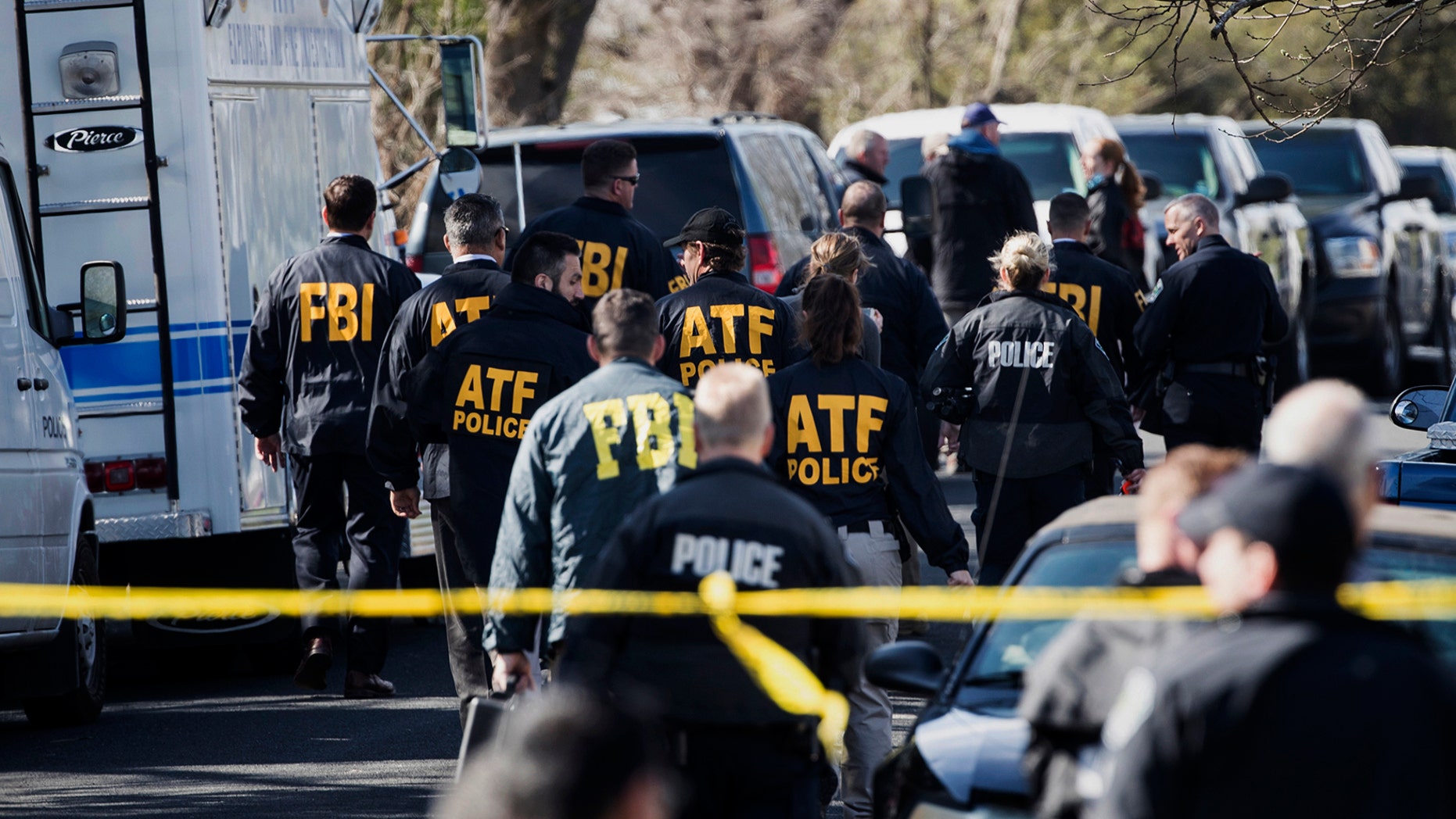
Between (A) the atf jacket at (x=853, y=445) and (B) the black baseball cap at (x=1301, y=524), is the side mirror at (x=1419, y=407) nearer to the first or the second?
(A) the atf jacket at (x=853, y=445)

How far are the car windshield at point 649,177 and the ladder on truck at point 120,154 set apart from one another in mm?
2654

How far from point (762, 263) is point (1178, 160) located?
799 centimetres

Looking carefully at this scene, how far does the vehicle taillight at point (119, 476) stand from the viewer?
888cm

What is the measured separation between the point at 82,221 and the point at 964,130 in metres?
5.30

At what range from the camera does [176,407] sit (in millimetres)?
8930

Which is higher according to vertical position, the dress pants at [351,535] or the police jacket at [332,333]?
the police jacket at [332,333]

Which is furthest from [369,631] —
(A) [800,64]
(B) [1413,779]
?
(A) [800,64]

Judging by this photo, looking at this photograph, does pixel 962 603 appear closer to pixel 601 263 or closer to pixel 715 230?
pixel 715 230

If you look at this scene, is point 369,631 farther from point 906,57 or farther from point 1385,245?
point 906,57

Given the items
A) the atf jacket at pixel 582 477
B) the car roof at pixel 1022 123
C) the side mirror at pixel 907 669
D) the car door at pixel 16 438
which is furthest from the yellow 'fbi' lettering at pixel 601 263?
the car roof at pixel 1022 123

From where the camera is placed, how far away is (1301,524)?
2.99 m

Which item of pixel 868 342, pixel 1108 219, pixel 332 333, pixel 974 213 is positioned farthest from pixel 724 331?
pixel 1108 219

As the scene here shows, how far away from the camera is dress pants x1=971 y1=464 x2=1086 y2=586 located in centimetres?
777

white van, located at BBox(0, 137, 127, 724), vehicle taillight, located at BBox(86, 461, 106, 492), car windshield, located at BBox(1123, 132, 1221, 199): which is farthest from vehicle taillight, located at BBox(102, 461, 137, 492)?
car windshield, located at BBox(1123, 132, 1221, 199)
